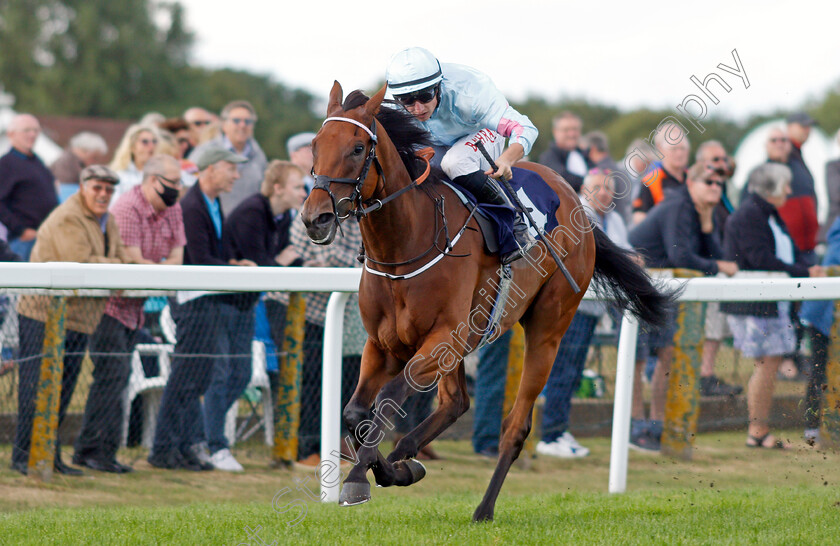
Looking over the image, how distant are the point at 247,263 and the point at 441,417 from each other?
238 centimetres

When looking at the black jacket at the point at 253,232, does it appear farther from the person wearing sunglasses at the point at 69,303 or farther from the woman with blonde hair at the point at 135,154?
the woman with blonde hair at the point at 135,154

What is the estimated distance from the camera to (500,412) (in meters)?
6.86

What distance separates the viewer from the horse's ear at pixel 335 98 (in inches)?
162

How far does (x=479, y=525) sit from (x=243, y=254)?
2.93m

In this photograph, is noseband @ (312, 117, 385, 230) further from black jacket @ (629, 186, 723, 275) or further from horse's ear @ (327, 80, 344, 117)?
black jacket @ (629, 186, 723, 275)

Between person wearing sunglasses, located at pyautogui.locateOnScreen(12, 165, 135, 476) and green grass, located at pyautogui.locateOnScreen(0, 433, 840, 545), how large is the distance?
303mm

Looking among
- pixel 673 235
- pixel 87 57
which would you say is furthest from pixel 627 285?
pixel 87 57

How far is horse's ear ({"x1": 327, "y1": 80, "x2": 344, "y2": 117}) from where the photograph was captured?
13.5 ft

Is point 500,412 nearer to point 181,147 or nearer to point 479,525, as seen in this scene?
point 479,525

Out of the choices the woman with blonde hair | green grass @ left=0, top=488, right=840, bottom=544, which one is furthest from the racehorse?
the woman with blonde hair

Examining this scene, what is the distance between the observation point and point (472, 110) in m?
4.80

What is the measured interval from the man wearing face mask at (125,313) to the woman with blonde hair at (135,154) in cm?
164

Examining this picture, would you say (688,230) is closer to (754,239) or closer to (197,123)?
(754,239)

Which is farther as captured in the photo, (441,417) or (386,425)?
(441,417)
